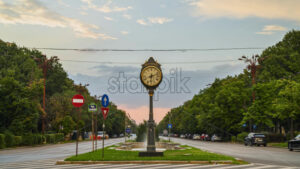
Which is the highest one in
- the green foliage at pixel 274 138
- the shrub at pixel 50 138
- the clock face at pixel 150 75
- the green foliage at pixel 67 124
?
the clock face at pixel 150 75

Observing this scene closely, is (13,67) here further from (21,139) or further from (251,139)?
(251,139)

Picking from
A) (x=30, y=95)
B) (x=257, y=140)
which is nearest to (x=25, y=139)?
(x=30, y=95)

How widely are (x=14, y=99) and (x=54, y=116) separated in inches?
811

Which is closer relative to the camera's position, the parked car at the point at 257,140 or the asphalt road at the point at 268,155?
the asphalt road at the point at 268,155

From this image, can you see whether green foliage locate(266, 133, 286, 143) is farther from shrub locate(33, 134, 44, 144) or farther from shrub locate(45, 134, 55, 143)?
shrub locate(45, 134, 55, 143)

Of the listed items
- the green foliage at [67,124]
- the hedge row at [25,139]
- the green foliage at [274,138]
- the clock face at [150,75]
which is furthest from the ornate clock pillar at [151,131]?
the green foliage at [67,124]

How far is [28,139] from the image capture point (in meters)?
44.5

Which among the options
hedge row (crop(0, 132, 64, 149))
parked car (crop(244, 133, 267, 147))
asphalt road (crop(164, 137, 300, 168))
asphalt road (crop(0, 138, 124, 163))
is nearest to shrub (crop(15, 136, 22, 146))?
hedge row (crop(0, 132, 64, 149))

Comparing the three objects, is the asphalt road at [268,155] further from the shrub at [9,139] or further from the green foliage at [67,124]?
the green foliage at [67,124]

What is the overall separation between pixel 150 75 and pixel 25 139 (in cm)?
2837

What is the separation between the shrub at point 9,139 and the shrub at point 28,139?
3380 millimetres

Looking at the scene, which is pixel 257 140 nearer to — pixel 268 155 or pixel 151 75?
pixel 268 155

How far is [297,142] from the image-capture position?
30031mm

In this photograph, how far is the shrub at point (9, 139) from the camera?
128ft
